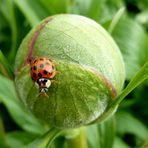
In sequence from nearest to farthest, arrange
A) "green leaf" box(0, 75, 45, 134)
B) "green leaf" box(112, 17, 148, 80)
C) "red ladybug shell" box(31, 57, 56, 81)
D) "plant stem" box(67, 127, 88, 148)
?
"red ladybug shell" box(31, 57, 56, 81)
"plant stem" box(67, 127, 88, 148)
"green leaf" box(0, 75, 45, 134)
"green leaf" box(112, 17, 148, 80)

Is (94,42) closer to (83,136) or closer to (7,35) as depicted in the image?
(83,136)

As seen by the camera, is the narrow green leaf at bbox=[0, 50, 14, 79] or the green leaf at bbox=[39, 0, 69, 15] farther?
the green leaf at bbox=[39, 0, 69, 15]

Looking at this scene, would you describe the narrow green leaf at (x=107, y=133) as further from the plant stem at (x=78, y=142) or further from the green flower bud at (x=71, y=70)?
the green flower bud at (x=71, y=70)

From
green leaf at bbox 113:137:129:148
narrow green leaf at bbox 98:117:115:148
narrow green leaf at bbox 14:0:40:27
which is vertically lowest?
green leaf at bbox 113:137:129:148

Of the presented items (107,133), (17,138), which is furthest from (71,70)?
(17,138)

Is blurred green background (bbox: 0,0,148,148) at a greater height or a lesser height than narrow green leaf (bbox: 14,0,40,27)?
lesser

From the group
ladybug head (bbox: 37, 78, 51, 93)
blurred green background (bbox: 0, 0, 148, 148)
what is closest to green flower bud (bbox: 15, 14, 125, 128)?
ladybug head (bbox: 37, 78, 51, 93)

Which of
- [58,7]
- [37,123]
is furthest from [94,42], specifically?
[37,123]

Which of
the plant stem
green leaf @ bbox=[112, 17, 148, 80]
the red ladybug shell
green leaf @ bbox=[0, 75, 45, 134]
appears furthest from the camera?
green leaf @ bbox=[112, 17, 148, 80]

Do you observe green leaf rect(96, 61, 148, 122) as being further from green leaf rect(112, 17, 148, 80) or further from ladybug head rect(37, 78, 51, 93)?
green leaf rect(112, 17, 148, 80)
